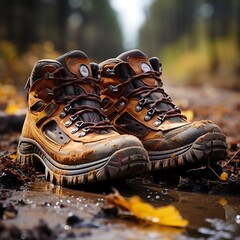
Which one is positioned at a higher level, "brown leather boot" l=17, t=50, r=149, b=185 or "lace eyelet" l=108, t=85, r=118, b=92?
"lace eyelet" l=108, t=85, r=118, b=92

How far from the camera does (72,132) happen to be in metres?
2.56

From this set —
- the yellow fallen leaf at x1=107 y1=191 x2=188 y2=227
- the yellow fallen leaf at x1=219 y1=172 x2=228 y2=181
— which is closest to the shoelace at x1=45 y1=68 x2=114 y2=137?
the yellow fallen leaf at x1=219 y1=172 x2=228 y2=181

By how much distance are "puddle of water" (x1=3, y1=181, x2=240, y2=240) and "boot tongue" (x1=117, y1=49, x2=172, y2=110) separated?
0.59 meters

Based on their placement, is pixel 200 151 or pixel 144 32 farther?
pixel 144 32

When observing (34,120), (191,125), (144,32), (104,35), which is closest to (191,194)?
(191,125)

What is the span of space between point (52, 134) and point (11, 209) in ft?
2.93

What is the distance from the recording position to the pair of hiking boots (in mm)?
2340

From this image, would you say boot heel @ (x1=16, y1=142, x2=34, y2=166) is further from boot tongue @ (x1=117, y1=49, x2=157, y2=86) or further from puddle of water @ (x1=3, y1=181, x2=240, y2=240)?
boot tongue @ (x1=117, y1=49, x2=157, y2=86)

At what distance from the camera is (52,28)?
34031mm

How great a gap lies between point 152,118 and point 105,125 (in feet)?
1.20

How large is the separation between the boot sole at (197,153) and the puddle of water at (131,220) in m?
0.17

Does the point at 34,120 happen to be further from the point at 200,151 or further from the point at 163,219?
the point at 163,219

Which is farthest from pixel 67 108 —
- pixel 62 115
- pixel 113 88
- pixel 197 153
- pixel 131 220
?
pixel 131 220

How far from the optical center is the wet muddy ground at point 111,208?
1.62 m
